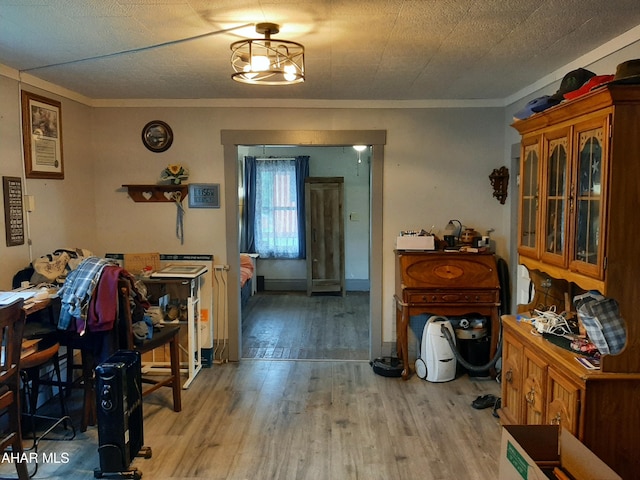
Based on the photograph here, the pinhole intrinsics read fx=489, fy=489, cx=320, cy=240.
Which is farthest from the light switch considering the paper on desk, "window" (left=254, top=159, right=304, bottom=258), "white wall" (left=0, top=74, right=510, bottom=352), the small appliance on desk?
"window" (left=254, top=159, right=304, bottom=258)

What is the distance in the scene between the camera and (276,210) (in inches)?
308

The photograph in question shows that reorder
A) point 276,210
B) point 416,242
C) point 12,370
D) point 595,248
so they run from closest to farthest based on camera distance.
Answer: point 595,248
point 12,370
point 416,242
point 276,210

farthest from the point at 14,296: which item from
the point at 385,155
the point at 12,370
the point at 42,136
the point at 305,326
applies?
the point at 305,326

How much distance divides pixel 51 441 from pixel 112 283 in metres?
1.08

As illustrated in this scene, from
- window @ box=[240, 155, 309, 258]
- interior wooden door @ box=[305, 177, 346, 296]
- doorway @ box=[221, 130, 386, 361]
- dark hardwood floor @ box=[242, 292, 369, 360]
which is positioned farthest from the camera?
window @ box=[240, 155, 309, 258]

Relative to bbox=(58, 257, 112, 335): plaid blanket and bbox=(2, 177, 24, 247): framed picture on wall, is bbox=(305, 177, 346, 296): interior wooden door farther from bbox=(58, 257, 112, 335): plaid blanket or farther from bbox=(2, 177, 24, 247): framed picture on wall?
bbox=(58, 257, 112, 335): plaid blanket

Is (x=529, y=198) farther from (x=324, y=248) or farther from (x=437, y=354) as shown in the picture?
(x=324, y=248)

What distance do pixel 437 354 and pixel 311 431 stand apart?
4.39 ft

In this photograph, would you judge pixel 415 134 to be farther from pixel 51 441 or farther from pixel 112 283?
pixel 51 441

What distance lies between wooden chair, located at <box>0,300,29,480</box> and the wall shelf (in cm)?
215

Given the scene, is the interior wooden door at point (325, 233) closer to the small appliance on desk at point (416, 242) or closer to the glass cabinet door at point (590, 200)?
the small appliance on desk at point (416, 242)

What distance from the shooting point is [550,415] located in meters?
2.41

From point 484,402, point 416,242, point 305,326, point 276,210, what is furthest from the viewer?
point 276,210

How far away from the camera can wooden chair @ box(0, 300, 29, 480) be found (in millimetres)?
2328
